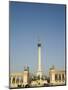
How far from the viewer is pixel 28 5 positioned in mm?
2643

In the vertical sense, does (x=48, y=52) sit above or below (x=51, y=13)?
below

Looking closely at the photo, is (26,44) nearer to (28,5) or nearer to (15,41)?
(15,41)

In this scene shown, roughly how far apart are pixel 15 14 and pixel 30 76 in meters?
0.73

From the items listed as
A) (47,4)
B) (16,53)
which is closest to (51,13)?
(47,4)

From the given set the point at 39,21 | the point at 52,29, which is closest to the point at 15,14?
the point at 39,21

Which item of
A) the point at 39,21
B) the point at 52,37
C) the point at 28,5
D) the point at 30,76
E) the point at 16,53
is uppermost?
the point at 28,5

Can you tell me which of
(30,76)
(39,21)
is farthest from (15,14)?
(30,76)

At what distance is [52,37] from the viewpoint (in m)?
2.71

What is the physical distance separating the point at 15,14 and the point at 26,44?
364 millimetres

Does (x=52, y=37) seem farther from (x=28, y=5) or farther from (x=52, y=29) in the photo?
(x=28, y=5)

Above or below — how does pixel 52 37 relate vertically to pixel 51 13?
below

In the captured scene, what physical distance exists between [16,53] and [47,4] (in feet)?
2.26

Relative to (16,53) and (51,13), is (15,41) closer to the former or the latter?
(16,53)

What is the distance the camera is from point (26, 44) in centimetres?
262
